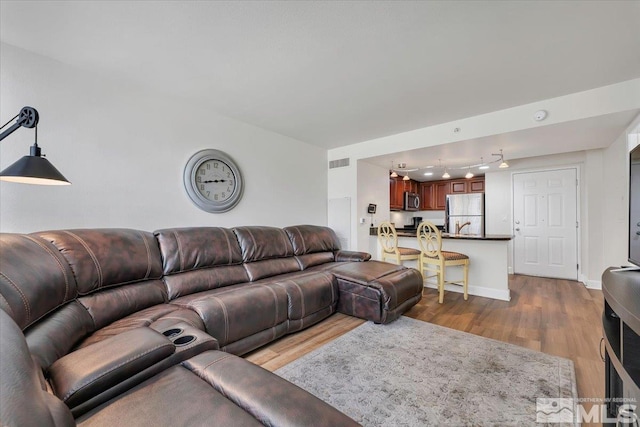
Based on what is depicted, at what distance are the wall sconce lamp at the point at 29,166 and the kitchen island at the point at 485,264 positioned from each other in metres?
4.32

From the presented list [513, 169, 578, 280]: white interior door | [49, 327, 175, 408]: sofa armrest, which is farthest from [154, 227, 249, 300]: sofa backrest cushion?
[513, 169, 578, 280]: white interior door

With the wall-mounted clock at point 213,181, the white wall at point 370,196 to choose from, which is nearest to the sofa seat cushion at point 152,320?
the wall-mounted clock at point 213,181

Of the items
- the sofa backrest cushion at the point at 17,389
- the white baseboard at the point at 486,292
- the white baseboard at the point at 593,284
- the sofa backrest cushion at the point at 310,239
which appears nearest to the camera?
the sofa backrest cushion at the point at 17,389

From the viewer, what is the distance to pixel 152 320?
69.6 inches

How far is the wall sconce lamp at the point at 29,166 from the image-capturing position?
A: 4.81 feet

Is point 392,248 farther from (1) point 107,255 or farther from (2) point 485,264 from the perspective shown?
(1) point 107,255

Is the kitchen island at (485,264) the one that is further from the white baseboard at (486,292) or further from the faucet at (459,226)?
the faucet at (459,226)

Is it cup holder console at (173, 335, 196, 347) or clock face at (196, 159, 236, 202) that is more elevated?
clock face at (196, 159, 236, 202)

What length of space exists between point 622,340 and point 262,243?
2.89 meters

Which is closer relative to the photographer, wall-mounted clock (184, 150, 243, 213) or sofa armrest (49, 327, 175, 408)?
sofa armrest (49, 327, 175, 408)

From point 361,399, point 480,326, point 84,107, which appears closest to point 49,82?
point 84,107

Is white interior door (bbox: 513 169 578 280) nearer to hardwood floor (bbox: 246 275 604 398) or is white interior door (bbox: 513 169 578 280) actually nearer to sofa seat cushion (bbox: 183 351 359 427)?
hardwood floor (bbox: 246 275 604 398)

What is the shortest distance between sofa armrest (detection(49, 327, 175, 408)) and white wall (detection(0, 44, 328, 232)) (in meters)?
A: 1.69

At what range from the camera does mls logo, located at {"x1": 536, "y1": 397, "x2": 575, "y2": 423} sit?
1470mm
